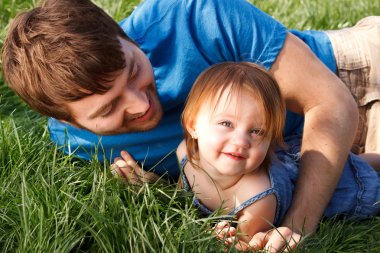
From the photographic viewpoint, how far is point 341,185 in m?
3.11

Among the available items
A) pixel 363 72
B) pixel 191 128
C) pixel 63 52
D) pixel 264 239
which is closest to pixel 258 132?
pixel 191 128

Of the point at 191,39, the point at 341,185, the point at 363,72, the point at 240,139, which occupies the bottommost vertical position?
the point at 341,185

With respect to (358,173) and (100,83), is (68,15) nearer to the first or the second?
(100,83)

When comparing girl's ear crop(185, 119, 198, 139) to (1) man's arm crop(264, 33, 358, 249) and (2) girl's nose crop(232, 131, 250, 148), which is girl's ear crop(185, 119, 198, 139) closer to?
(2) girl's nose crop(232, 131, 250, 148)

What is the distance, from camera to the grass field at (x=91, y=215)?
2.43 m

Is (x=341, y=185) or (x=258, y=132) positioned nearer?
(x=258, y=132)

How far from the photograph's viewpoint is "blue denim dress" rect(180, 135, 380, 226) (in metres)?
2.83

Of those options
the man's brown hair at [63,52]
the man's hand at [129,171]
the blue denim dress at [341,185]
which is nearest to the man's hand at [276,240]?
the blue denim dress at [341,185]

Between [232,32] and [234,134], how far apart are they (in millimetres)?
498

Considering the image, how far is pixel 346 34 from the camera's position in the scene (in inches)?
140

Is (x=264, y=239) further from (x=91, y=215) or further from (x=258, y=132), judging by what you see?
(x=91, y=215)

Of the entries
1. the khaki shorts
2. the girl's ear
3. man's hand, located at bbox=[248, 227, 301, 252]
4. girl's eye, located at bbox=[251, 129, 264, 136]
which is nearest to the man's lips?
the girl's ear

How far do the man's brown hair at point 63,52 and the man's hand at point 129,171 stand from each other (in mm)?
334

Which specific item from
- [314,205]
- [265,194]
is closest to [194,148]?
[265,194]
